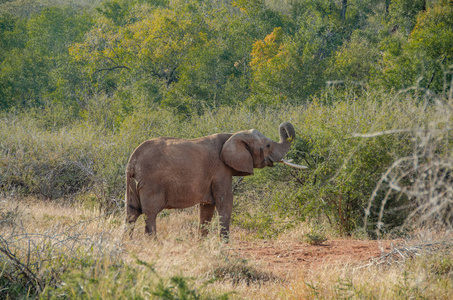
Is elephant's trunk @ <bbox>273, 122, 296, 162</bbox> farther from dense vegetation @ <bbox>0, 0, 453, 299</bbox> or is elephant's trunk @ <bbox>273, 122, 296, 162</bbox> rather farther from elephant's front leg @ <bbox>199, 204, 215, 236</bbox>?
elephant's front leg @ <bbox>199, 204, 215, 236</bbox>

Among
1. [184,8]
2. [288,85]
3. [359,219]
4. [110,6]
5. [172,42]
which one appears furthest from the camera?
[110,6]

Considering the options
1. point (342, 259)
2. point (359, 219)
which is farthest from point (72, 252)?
point (359, 219)

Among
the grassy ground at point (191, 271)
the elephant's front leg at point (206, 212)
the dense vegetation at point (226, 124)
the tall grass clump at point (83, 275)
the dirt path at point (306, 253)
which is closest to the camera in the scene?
the tall grass clump at point (83, 275)

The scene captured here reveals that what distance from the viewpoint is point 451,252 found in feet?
24.0

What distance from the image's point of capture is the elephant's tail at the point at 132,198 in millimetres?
9445

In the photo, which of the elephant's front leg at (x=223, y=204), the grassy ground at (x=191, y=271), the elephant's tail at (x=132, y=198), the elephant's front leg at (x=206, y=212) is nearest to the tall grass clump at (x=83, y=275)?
the grassy ground at (x=191, y=271)

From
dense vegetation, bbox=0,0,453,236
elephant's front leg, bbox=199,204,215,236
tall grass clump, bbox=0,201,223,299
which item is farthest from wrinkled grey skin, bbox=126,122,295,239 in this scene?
tall grass clump, bbox=0,201,223,299

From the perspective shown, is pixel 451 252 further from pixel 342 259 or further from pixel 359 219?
pixel 359 219

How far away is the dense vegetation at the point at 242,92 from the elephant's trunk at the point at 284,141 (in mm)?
1063

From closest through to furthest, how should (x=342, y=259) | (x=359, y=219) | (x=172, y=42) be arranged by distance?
(x=342, y=259) → (x=359, y=219) → (x=172, y=42)

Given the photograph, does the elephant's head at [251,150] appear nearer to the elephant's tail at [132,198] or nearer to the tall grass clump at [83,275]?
the elephant's tail at [132,198]

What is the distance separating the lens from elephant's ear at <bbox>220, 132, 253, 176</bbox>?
9773mm

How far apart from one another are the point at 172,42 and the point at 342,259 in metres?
24.1

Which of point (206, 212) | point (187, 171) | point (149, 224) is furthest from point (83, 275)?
point (206, 212)
